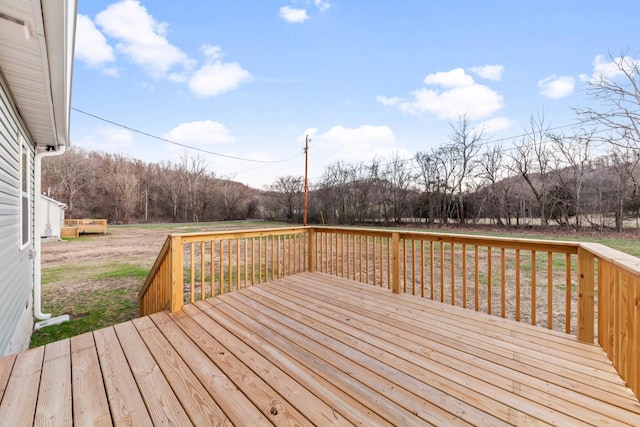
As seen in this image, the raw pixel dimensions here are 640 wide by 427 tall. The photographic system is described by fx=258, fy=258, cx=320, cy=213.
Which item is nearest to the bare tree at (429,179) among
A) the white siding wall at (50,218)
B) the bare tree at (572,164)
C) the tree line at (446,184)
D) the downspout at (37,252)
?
the tree line at (446,184)

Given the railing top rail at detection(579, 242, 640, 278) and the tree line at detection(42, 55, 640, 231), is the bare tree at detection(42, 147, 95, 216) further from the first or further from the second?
the railing top rail at detection(579, 242, 640, 278)

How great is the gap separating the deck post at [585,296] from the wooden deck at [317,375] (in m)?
0.11

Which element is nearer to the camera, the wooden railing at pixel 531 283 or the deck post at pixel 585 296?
the wooden railing at pixel 531 283

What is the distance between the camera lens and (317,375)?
5.22 feet

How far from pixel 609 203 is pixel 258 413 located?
50.0 feet

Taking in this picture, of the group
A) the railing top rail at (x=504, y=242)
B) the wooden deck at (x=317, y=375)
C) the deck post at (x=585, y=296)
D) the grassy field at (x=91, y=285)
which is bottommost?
the grassy field at (x=91, y=285)

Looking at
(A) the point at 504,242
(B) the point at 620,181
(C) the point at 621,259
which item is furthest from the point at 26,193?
Result: (B) the point at 620,181

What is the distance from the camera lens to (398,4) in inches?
241

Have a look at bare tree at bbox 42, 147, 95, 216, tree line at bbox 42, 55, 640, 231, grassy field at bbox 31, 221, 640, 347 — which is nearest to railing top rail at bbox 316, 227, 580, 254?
grassy field at bbox 31, 221, 640, 347

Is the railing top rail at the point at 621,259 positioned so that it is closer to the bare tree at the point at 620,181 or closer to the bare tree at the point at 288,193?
the bare tree at the point at 620,181

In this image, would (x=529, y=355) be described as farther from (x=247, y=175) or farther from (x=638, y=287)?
(x=247, y=175)

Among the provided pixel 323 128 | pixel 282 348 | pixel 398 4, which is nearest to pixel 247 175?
pixel 323 128

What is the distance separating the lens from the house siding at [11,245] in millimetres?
2207

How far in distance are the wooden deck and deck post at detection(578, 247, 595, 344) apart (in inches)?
4.1
